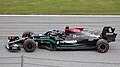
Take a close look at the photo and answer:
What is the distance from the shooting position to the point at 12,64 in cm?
1085

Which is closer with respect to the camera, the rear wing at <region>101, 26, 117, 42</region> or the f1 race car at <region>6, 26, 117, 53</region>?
the f1 race car at <region>6, 26, 117, 53</region>

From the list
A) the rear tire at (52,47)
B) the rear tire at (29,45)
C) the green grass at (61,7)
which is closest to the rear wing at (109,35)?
the rear tire at (52,47)

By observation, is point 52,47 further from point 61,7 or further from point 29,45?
point 61,7

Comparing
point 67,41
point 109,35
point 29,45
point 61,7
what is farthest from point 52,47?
point 61,7

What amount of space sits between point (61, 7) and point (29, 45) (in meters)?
17.4

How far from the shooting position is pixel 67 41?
1256 cm

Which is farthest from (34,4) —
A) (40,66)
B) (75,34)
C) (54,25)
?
(40,66)

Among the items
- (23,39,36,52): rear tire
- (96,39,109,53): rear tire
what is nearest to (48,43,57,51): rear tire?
(23,39,36,52): rear tire

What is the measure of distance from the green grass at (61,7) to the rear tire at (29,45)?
46.4 ft

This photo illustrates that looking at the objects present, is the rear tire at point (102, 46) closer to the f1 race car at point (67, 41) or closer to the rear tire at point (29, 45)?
the f1 race car at point (67, 41)

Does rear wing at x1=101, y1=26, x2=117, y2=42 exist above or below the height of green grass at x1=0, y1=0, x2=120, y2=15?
below

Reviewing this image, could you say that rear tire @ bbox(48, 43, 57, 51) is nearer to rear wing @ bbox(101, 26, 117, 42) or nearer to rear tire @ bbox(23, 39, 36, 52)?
rear tire @ bbox(23, 39, 36, 52)

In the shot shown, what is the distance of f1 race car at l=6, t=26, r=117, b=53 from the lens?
12.5 metres

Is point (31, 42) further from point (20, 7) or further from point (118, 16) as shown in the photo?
point (20, 7)
